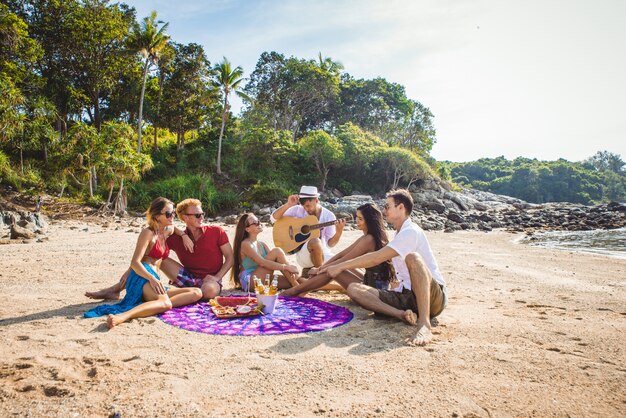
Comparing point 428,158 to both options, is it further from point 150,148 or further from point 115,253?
point 115,253

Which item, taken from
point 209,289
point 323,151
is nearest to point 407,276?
point 209,289

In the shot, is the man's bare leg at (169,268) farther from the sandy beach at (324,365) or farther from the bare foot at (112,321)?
the bare foot at (112,321)

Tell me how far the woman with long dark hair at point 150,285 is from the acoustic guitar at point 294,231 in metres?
2.18

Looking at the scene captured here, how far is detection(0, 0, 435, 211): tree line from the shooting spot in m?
19.5

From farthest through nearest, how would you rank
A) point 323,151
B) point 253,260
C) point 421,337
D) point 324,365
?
point 323,151, point 253,260, point 421,337, point 324,365

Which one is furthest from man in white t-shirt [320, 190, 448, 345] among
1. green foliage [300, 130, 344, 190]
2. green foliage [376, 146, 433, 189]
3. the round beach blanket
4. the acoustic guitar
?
green foliage [376, 146, 433, 189]

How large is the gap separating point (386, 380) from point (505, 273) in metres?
6.31

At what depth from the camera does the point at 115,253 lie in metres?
8.76

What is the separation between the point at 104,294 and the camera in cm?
500

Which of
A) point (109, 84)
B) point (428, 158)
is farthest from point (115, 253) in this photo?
point (428, 158)

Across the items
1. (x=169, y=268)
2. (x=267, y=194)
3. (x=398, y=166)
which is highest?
(x=398, y=166)

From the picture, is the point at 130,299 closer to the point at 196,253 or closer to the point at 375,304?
the point at 196,253

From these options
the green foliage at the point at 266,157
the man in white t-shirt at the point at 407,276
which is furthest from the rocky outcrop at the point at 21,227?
the green foliage at the point at 266,157

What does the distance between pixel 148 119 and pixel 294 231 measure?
24.7 meters
